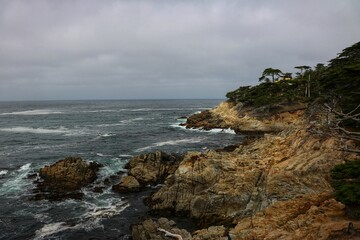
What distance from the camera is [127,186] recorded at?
3119 cm

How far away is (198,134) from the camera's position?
65.8 metres

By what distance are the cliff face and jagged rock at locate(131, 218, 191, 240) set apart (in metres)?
1.49

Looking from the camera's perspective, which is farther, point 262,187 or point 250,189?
point 250,189

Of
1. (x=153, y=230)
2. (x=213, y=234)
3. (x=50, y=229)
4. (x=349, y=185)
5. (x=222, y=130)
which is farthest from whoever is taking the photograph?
(x=222, y=130)

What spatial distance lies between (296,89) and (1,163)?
59904 mm

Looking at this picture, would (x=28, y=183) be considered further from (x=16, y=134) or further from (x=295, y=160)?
(x=16, y=134)

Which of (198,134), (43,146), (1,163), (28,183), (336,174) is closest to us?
(336,174)

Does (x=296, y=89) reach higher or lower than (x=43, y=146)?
higher

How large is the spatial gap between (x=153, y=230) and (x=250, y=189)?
767 cm

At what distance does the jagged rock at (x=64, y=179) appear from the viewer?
100 feet

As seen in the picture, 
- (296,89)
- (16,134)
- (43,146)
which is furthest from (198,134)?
(16,134)

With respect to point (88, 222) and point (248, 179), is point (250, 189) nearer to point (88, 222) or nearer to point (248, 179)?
point (248, 179)

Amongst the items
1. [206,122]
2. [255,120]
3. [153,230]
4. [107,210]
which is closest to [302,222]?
[153,230]

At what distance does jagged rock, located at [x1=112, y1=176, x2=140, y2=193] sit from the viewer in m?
30.9
